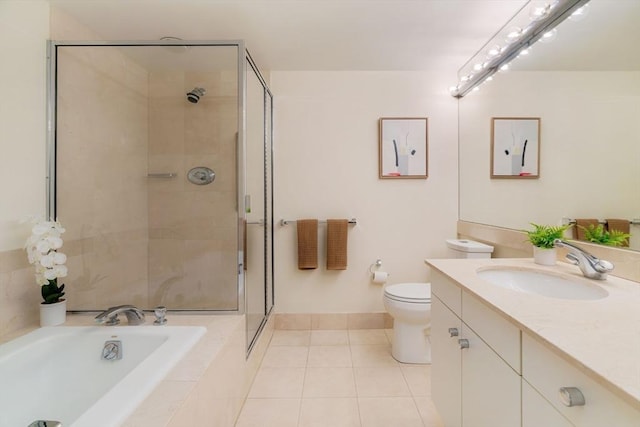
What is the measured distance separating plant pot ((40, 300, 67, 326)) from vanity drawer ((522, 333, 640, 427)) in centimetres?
193

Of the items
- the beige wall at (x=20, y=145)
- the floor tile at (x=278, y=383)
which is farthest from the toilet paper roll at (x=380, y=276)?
the beige wall at (x=20, y=145)

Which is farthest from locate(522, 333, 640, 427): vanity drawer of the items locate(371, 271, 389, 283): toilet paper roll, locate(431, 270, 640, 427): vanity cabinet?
locate(371, 271, 389, 283): toilet paper roll

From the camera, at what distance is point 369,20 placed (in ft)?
5.66

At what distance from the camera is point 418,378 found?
70.9 inches

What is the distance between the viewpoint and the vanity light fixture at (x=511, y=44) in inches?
55.4

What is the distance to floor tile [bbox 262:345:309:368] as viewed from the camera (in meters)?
1.97

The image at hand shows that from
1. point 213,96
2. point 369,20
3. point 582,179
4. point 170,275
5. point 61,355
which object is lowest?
point 61,355

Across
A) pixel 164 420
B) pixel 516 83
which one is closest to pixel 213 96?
pixel 164 420

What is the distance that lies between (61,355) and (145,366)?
0.57m

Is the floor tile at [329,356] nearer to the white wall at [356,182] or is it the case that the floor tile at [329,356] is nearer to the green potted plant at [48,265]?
the white wall at [356,182]

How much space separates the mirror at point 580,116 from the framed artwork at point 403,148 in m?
0.55

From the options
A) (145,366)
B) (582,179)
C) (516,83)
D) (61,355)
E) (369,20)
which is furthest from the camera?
(516,83)

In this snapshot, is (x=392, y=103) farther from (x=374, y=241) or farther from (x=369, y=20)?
(x=374, y=241)

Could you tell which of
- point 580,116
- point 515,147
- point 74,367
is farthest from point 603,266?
point 74,367
